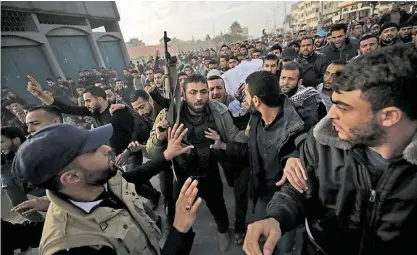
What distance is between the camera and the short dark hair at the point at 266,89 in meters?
2.25

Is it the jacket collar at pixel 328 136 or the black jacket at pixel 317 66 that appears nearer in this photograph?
the jacket collar at pixel 328 136

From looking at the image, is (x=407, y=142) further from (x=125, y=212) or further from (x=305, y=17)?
(x=305, y=17)

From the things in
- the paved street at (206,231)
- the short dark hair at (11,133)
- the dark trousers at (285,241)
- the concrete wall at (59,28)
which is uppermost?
the concrete wall at (59,28)

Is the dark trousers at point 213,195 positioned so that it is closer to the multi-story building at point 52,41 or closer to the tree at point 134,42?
the multi-story building at point 52,41

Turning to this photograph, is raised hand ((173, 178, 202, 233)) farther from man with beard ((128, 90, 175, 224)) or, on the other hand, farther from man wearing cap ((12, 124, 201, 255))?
man with beard ((128, 90, 175, 224))

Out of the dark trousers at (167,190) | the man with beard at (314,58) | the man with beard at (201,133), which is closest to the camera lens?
the man with beard at (201,133)

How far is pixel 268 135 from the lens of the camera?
7.97ft

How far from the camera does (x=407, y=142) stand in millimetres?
Result: 1330

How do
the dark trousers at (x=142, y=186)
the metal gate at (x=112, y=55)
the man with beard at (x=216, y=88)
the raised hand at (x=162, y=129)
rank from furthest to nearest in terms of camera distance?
the metal gate at (x=112, y=55) → the man with beard at (x=216, y=88) → the dark trousers at (x=142, y=186) → the raised hand at (x=162, y=129)

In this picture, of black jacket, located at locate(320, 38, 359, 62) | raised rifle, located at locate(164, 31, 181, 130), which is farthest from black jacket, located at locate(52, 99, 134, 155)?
black jacket, located at locate(320, 38, 359, 62)

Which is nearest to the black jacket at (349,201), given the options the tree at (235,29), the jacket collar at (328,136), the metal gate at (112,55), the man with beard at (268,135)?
the jacket collar at (328,136)

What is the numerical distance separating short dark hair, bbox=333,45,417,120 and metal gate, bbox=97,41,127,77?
2251 cm

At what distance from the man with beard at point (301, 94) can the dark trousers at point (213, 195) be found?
1.39 meters

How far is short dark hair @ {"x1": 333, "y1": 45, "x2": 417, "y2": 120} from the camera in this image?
3.98 feet
